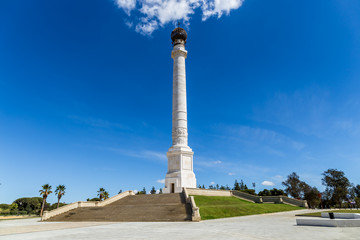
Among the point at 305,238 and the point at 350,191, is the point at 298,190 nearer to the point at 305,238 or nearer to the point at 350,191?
the point at 350,191

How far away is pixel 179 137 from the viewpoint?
1576 inches

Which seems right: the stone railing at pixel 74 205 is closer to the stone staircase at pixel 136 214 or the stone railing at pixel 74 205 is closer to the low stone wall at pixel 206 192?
the stone staircase at pixel 136 214

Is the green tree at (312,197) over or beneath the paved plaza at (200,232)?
over

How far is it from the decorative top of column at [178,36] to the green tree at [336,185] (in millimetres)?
50208

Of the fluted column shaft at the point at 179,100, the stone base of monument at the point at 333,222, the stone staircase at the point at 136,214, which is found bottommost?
the stone base of monument at the point at 333,222

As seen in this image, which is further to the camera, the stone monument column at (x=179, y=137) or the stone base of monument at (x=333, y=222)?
the stone monument column at (x=179, y=137)

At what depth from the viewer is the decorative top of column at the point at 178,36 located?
1871 inches

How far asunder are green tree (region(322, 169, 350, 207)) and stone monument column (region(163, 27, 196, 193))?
136 feet

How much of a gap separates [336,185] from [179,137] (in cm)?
4638

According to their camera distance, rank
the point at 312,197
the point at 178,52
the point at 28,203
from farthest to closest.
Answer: the point at 28,203, the point at 312,197, the point at 178,52

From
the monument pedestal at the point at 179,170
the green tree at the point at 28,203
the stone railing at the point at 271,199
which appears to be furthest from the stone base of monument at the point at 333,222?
the green tree at the point at 28,203

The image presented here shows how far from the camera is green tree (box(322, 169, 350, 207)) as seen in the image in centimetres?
5672

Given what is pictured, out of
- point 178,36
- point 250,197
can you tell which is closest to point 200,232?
point 250,197

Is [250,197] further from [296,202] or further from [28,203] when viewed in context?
[28,203]
